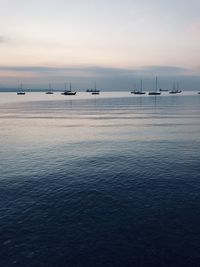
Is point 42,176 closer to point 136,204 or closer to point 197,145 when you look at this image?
point 136,204

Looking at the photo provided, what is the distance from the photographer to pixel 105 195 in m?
34.3

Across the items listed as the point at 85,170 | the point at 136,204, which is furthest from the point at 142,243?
the point at 85,170

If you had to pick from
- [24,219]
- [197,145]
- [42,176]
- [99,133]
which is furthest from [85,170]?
[99,133]

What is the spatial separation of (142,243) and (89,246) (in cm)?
496

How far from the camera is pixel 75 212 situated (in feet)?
97.7

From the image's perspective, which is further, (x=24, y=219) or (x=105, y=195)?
(x=105, y=195)

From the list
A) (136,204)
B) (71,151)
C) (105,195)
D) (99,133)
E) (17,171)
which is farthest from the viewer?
(99,133)

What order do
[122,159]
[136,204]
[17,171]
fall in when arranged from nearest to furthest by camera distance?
[136,204] → [17,171] → [122,159]

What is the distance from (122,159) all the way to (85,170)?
985 centimetres

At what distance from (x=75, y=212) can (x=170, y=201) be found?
12.2m

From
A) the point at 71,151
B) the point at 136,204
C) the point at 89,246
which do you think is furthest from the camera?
the point at 71,151

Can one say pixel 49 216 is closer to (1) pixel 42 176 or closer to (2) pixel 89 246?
(2) pixel 89 246

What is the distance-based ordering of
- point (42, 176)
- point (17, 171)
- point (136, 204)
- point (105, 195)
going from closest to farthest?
1. point (136, 204)
2. point (105, 195)
3. point (42, 176)
4. point (17, 171)

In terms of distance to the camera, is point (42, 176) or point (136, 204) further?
point (42, 176)
